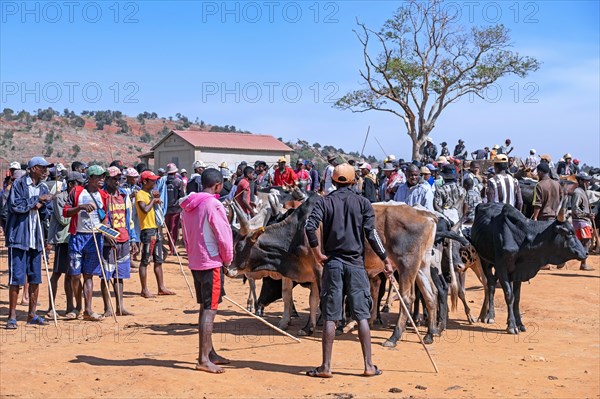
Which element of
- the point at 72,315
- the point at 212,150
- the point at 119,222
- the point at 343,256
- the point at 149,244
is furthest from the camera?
the point at 212,150

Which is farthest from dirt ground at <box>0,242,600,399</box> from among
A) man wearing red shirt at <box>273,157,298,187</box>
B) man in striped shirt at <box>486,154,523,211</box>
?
man wearing red shirt at <box>273,157,298,187</box>

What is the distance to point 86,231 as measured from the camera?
11492 millimetres

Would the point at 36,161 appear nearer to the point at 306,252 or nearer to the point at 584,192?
the point at 306,252

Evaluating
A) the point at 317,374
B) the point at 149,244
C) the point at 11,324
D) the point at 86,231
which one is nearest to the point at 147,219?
the point at 149,244

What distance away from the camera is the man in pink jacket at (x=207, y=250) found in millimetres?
8586

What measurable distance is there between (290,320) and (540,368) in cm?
373

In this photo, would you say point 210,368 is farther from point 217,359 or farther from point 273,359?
point 273,359

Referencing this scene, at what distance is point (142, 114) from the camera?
77.1 m

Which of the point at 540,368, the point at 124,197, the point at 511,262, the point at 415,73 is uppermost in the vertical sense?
the point at 415,73

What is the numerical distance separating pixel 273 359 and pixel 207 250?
165 cm

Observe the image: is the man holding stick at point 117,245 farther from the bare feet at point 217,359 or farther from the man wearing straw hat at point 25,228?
the bare feet at point 217,359

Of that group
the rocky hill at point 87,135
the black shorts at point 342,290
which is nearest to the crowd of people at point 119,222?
the black shorts at point 342,290

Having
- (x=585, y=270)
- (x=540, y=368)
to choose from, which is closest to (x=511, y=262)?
(x=540, y=368)

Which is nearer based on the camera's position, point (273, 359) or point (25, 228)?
point (273, 359)
